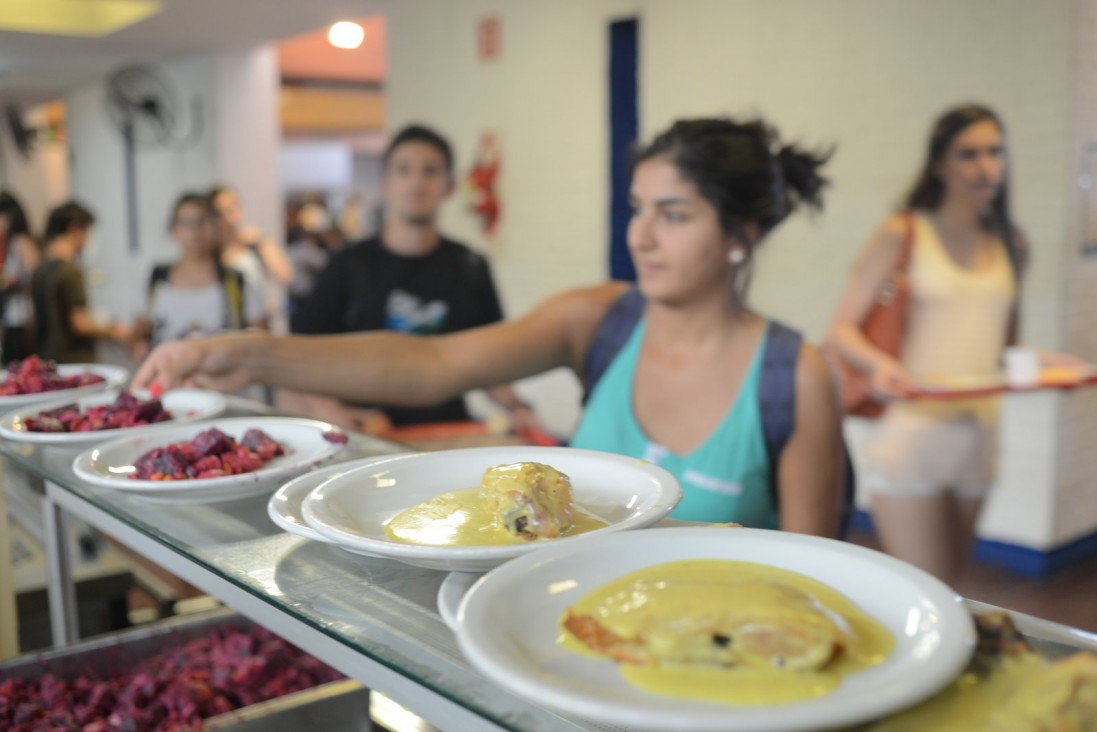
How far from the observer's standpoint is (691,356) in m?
1.93

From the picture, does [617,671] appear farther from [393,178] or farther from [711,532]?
[393,178]

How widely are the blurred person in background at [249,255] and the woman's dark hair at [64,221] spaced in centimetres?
83

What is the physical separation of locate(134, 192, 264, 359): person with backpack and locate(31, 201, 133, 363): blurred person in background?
90 centimetres

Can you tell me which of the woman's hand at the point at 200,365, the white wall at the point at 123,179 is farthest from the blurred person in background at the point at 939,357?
the white wall at the point at 123,179

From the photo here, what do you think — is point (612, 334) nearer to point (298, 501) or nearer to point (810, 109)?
point (298, 501)

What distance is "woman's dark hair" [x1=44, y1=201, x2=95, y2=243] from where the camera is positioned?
19.5 ft

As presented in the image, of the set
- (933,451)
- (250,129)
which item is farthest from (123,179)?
(933,451)

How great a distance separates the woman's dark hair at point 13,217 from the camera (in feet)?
23.2

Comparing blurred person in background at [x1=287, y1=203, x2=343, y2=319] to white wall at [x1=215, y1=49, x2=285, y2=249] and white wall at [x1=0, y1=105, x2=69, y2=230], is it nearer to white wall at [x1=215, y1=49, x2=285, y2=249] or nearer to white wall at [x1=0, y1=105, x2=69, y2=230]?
white wall at [x1=215, y1=49, x2=285, y2=249]

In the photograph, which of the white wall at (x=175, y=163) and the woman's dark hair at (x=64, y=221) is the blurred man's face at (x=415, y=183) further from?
the white wall at (x=175, y=163)

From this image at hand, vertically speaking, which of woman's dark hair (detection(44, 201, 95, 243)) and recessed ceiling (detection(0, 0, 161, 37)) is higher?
recessed ceiling (detection(0, 0, 161, 37))

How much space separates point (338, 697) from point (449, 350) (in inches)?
32.3

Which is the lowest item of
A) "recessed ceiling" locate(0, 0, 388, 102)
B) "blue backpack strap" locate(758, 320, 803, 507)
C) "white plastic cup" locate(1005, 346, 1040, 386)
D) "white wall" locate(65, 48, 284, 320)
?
"white plastic cup" locate(1005, 346, 1040, 386)

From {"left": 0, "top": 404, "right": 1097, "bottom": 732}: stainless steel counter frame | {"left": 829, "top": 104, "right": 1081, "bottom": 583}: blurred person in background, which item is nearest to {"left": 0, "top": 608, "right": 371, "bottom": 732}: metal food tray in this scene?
{"left": 0, "top": 404, "right": 1097, "bottom": 732}: stainless steel counter frame
